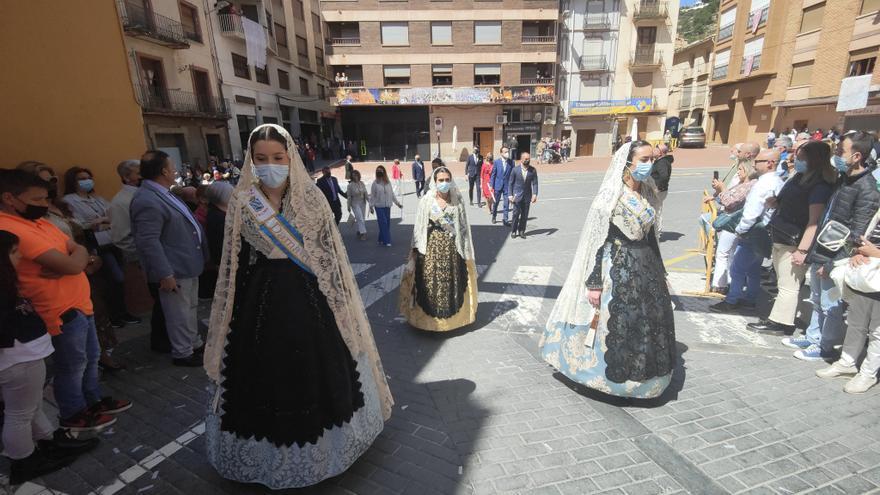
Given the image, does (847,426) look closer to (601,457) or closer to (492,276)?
(601,457)

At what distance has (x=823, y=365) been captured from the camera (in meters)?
3.94

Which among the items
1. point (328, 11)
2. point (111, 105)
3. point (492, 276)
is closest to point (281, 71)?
point (328, 11)

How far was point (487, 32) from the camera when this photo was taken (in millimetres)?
30844

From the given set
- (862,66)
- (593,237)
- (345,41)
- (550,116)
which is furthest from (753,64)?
(593,237)

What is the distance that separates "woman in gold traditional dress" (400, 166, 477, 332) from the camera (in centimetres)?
474

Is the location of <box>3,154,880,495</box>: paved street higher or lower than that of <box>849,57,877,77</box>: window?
lower

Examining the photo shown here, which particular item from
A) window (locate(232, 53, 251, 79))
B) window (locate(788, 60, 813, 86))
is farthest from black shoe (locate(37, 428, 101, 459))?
window (locate(788, 60, 813, 86))

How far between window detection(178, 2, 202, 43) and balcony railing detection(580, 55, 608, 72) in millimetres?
27502

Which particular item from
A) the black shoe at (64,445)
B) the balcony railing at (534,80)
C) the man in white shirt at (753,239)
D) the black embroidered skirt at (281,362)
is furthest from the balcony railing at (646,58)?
the black shoe at (64,445)

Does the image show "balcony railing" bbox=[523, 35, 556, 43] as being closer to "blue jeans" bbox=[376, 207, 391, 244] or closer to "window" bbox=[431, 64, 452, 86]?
"window" bbox=[431, 64, 452, 86]

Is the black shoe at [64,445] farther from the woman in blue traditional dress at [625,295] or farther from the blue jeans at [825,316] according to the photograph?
the blue jeans at [825,316]

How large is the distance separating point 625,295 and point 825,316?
8.04ft

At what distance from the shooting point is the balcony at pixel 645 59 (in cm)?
3256

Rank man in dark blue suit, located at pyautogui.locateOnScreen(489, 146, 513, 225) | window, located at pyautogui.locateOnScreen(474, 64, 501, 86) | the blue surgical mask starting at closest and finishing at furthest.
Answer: the blue surgical mask, man in dark blue suit, located at pyautogui.locateOnScreen(489, 146, 513, 225), window, located at pyautogui.locateOnScreen(474, 64, 501, 86)
